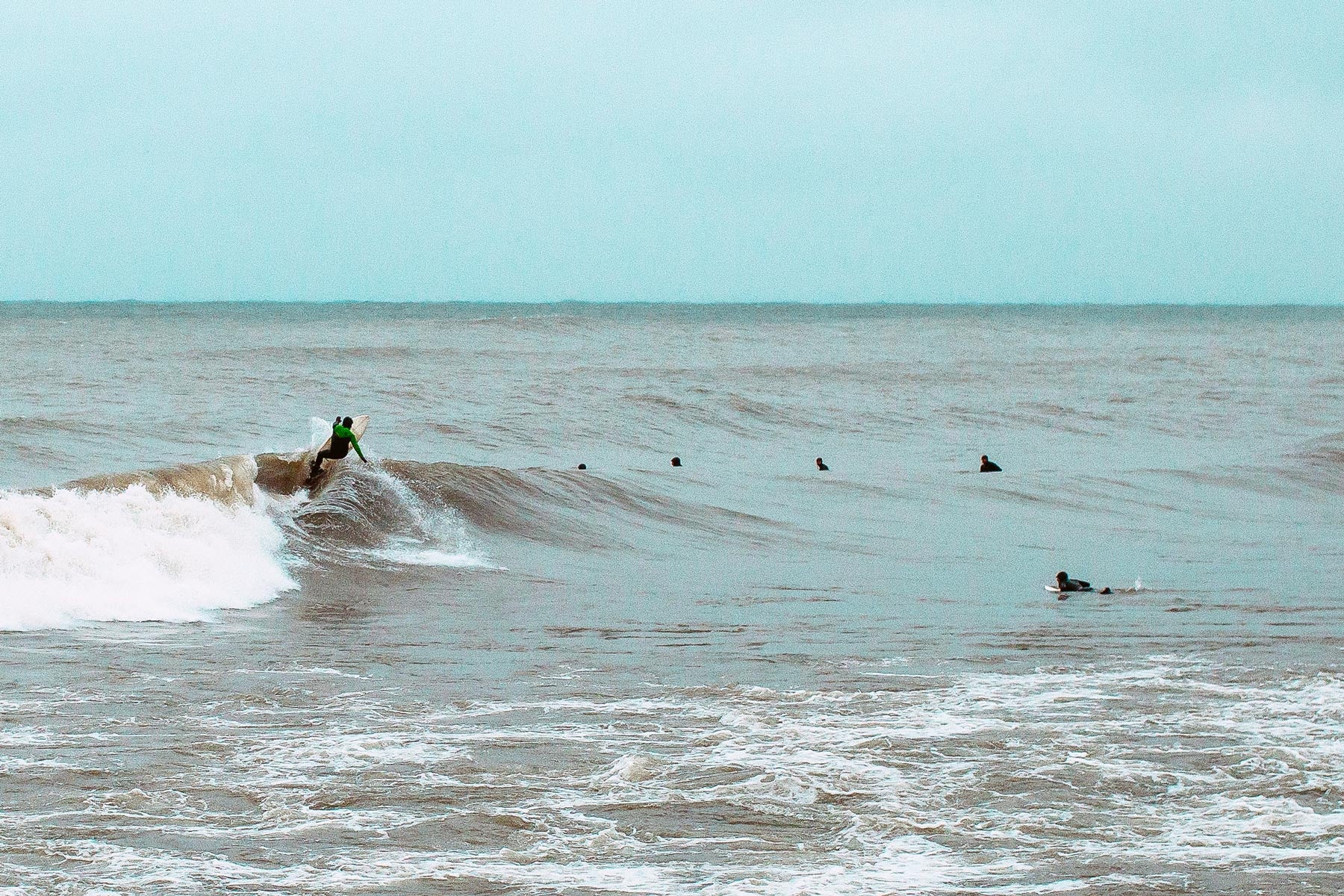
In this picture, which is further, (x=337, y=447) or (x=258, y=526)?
(x=337, y=447)

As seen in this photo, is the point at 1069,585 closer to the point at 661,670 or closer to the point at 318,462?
the point at 661,670

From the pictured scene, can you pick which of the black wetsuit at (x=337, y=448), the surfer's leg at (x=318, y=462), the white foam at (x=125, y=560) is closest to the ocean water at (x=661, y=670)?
the white foam at (x=125, y=560)

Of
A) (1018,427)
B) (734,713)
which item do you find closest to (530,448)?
(1018,427)

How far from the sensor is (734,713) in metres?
9.51

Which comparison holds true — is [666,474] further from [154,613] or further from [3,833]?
[3,833]

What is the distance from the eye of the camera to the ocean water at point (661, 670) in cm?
696

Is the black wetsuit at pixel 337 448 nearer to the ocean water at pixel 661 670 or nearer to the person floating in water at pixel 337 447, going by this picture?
the person floating in water at pixel 337 447

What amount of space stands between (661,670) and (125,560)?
19.7 ft

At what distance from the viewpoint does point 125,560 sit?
14.2m

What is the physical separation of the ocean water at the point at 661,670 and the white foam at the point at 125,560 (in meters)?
0.05

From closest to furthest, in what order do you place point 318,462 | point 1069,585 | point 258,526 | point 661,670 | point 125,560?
point 661,670 < point 125,560 < point 1069,585 < point 258,526 < point 318,462

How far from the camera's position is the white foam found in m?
12.8

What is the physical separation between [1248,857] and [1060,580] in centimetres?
825

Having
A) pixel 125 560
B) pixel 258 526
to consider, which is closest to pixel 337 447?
pixel 258 526
